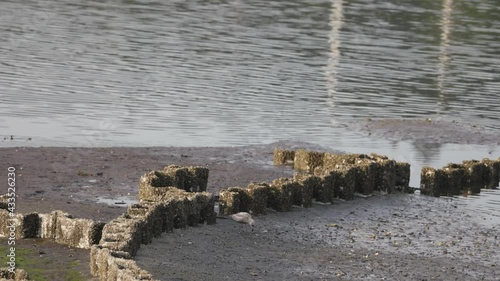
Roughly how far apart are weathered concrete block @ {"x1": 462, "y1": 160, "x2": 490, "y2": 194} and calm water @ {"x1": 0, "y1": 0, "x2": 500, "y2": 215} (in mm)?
1288

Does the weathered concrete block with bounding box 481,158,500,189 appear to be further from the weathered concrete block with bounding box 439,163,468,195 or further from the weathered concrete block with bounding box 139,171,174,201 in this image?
the weathered concrete block with bounding box 139,171,174,201

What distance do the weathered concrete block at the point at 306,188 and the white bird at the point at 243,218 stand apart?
7.55 ft

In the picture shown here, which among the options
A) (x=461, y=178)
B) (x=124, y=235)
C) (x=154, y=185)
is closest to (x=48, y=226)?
(x=124, y=235)

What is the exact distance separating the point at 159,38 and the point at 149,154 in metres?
26.4

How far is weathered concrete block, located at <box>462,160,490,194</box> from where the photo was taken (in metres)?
32.7

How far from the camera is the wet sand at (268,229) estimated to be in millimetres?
22828

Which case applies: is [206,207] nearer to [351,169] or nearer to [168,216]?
[168,216]

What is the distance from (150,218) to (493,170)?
12412 millimetres

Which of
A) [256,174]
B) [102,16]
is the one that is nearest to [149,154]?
[256,174]

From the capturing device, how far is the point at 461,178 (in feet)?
107

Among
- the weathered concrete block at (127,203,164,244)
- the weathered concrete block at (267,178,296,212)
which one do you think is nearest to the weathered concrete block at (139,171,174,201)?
the weathered concrete block at (267,178,296,212)

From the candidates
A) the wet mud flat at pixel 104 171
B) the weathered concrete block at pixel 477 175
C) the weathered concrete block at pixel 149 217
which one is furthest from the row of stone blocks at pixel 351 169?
the weathered concrete block at pixel 149 217

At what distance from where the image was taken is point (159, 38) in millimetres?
58969

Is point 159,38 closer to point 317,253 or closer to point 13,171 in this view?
point 13,171
